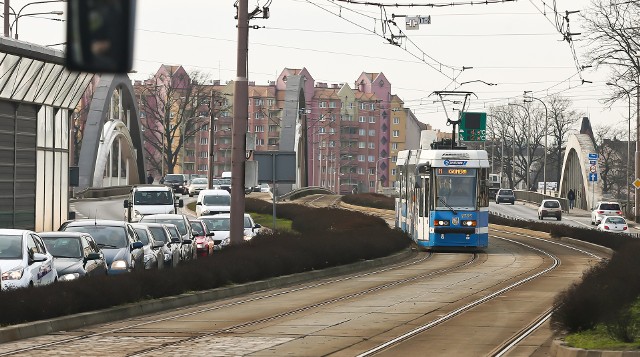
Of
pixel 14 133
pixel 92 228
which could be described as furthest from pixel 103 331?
pixel 14 133

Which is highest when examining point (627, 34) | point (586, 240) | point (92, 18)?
point (627, 34)

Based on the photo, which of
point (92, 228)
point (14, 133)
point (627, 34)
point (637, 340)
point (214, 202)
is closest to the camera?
point (637, 340)

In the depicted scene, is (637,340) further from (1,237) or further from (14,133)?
(14,133)

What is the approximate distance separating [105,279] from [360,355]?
22.6 ft

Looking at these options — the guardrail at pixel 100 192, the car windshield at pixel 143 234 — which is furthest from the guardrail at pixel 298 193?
the car windshield at pixel 143 234

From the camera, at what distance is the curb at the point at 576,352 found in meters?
12.1

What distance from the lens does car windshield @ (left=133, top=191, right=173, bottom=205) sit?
54.1 metres

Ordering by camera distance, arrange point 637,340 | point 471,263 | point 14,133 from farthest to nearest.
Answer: point 14,133 → point 471,263 → point 637,340

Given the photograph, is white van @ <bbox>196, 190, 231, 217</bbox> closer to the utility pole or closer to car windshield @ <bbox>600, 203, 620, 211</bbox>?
the utility pole

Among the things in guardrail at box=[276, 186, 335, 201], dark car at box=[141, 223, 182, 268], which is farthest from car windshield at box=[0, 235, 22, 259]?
guardrail at box=[276, 186, 335, 201]

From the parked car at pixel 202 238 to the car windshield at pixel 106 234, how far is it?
8778 millimetres

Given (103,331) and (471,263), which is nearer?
(103,331)

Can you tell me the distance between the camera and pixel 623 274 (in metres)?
17.4

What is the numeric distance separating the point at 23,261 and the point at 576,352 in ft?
32.9
